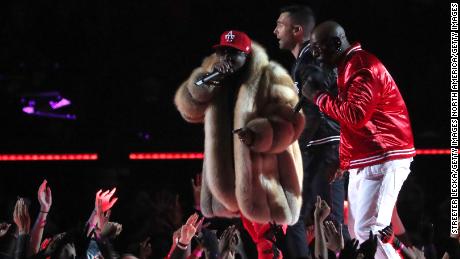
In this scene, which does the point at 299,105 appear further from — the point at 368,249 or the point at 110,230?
the point at 368,249

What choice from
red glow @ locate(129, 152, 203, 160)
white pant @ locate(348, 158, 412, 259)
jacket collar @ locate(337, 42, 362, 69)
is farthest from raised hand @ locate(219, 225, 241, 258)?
red glow @ locate(129, 152, 203, 160)

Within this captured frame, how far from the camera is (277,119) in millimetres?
5723

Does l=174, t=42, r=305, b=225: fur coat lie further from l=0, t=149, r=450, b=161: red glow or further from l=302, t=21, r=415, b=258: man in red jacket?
l=0, t=149, r=450, b=161: red glow

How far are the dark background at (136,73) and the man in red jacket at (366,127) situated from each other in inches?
106

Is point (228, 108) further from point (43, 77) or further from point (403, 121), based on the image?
point (43, 77)

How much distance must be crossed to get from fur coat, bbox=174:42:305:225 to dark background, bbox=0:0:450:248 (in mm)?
1742

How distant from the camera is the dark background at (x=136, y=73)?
762cm

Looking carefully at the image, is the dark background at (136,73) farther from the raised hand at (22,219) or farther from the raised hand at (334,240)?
the raised hand at (334,240)

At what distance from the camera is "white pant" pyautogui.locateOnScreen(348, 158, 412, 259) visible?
4902 millimetres

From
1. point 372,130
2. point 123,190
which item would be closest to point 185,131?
point 123,190

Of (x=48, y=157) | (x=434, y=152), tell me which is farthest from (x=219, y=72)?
(x=434, y=152)

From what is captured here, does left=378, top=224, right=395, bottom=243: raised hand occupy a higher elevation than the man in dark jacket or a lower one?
lower

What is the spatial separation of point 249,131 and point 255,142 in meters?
0.09

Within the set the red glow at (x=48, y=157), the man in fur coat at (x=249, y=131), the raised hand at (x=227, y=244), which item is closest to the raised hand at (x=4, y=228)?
the raised hand at (x=227, y=244)
